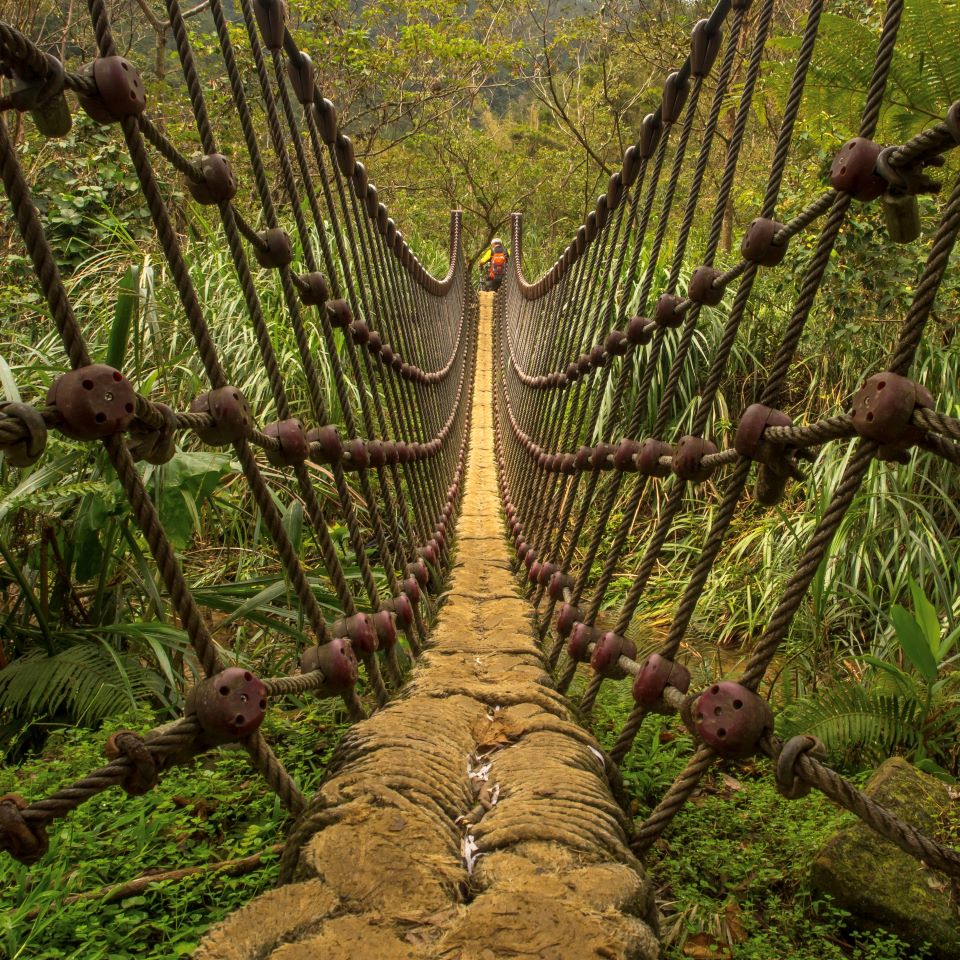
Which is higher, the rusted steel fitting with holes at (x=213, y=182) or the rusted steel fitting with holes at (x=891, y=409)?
the rusted steel fitting with holes at (x=213, y=182)

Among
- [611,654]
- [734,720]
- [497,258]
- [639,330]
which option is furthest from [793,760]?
[497,258]

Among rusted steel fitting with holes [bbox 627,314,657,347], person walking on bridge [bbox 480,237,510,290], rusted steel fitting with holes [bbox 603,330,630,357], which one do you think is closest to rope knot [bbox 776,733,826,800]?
rusted steel fitting with holes [bbox 627,314,657,347]

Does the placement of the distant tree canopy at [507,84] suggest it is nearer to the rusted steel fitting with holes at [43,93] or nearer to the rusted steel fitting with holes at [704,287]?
the rusted steel fitting with holes at [704,287]

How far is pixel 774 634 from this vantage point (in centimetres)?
86

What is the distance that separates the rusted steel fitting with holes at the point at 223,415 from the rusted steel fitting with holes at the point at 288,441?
0.17m

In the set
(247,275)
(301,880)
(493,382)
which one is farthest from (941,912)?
(493,382)

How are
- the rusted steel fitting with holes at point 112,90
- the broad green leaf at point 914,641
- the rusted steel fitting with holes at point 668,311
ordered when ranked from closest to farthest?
1. the rusted steel fitting with holes at point 112,90
2. the rusted steel fitting with holes at point 668,311
3. the broad green leaf at point 914,641

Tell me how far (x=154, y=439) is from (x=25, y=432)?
A: 0.18 m

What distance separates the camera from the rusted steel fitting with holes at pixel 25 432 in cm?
62

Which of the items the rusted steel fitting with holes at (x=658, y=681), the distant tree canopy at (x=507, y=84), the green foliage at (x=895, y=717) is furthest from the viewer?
the distant tree canopy at (x=507, y=84)

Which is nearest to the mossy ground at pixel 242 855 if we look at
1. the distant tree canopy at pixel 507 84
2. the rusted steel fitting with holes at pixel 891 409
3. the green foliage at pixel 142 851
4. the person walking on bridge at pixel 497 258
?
the green foliage at pixel 142 851

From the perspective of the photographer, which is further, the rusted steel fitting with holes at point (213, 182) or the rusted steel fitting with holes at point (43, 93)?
the rusted steel fitting with holes at point (213, 182)

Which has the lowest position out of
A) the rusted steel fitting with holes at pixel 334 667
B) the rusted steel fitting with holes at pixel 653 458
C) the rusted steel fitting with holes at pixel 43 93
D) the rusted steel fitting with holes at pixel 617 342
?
the rusted steel fitting with holes at pixel 334 667

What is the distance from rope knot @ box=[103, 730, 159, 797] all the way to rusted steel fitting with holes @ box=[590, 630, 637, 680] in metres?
0.74
